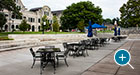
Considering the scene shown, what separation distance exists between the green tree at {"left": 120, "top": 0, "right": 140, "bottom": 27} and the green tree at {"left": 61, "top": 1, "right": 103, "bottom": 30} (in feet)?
29.3

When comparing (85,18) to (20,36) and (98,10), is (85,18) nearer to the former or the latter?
(98,10)

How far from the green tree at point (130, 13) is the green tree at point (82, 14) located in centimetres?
893

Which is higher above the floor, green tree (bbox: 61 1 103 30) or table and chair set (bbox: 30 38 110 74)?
green tree (bbox: 61 1 103 30)

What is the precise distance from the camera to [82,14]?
49.1 metres

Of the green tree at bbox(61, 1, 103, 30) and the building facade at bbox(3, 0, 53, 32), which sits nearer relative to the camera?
the building facade at bbox(3, 0, 53, 32)

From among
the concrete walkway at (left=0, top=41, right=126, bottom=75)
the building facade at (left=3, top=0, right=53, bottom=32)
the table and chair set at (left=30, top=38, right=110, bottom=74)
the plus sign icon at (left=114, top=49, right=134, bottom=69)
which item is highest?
the building facade at (left=3, top=0, right=53, bottom=32)

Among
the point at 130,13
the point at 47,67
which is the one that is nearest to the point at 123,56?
the point at 47,67

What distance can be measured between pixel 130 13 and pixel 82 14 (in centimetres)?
1706

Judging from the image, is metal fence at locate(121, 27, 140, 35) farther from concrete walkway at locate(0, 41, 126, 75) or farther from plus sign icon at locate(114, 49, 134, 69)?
plus sign icon at locate(114, 49, 134, 69)

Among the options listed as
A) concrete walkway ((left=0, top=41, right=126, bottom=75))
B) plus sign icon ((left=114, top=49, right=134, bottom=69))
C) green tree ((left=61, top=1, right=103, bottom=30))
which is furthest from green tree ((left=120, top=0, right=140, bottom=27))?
plus sign icon ((left=114, top=49, right=134, bottom=69))

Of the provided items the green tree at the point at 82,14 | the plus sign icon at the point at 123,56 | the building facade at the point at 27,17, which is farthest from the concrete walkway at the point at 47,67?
the green tree at the point at 82,14

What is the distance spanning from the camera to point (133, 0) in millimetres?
44469

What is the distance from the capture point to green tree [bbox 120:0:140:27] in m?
42.2

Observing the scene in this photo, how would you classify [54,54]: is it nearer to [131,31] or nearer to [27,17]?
[131,31]
